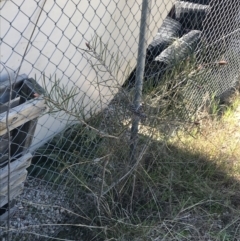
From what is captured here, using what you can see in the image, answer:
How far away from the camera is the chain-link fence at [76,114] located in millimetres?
2195

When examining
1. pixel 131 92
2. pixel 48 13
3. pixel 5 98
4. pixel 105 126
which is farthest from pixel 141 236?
pixel 48 13

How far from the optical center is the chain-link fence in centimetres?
220

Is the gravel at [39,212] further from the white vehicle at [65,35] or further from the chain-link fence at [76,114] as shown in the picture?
the white vehicle at [65,35]

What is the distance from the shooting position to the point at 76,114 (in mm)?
2184

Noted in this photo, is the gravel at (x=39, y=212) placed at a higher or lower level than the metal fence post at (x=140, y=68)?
lower

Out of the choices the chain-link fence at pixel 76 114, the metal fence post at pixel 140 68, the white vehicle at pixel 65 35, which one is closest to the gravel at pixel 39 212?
the chain-link fence at pixel 76 114

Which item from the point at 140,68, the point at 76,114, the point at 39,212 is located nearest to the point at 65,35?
the point at 140,68

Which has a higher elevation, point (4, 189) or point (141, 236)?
point (4, 189)

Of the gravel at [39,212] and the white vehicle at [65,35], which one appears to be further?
the gravel at [39,212]

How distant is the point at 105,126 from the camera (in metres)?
2.42

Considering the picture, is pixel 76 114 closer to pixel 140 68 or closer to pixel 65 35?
pixel 140 68

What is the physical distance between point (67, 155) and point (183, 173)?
0.74 meters

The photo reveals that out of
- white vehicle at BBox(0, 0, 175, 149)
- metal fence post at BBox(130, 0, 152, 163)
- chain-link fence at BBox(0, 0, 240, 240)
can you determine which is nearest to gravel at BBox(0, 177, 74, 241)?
chain-link fence at BBox(0, 0, 240, 240)

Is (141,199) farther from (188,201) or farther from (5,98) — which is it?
(5,98)
